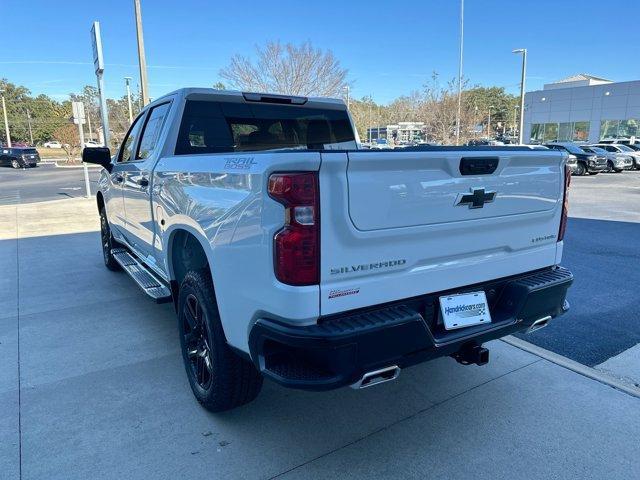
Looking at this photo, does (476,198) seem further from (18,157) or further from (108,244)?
(18,157)

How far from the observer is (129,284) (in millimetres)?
5871

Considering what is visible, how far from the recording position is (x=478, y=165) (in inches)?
97.1

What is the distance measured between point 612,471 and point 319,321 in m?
1.76

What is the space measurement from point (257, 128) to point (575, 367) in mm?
3167

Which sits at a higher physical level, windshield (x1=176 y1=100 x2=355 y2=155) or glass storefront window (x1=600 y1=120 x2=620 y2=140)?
glass storefront window (x1=600 y1=120 x2=620 y2=140)

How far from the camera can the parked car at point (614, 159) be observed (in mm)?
25188

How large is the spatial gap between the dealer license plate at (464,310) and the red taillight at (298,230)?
0.81 m

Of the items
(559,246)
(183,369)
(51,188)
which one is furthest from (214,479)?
(51,188)

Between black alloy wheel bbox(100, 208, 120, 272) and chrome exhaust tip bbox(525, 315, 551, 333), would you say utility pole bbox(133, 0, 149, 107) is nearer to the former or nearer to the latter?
black alloy wheel bbox(100, 208, 120, 272)

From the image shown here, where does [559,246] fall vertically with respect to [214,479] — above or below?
above

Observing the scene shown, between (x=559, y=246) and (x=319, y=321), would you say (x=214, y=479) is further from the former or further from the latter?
(x=559, y=246)

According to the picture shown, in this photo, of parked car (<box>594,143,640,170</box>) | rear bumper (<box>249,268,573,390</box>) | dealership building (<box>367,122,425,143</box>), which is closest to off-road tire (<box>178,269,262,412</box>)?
rear bumper (<box>249,268,573,390</box>)

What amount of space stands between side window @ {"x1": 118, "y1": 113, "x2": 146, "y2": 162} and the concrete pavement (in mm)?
1891

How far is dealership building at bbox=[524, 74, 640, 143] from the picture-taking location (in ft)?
144
